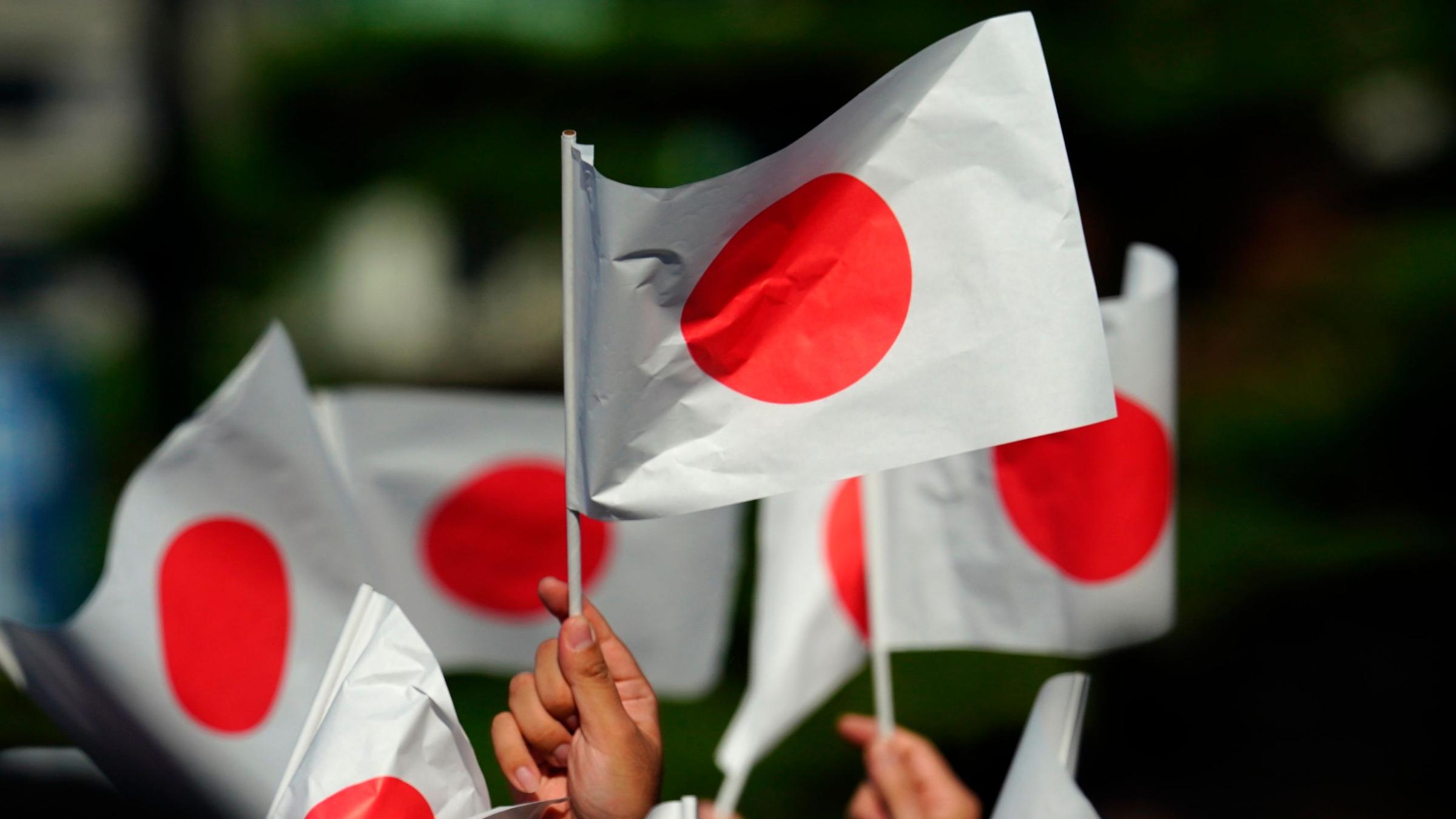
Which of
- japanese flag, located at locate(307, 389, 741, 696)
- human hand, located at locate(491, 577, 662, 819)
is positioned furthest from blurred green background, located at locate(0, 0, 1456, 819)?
human hand, located at locate(491, 577, 662, 819)

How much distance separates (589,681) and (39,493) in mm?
2608

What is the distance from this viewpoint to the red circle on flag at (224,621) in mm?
1222

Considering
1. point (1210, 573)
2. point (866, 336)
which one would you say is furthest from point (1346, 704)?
point (866, 336)

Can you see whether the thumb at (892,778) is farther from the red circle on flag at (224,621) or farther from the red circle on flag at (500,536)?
the red circle on flag at (224,621)

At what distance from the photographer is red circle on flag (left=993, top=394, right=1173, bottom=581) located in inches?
55.0

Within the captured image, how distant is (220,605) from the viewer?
1.26m

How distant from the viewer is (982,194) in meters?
0.94

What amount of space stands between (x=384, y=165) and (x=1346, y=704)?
2.83m

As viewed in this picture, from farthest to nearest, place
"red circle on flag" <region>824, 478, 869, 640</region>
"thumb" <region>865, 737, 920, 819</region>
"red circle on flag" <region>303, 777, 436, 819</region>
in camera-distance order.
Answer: "red circle on flag" <region>824, 478, 869, 640</region>
"thumb" <region>865, 737, 920, 819</region>
"red circle on flag" <region>303, 777, 436, 819</region>

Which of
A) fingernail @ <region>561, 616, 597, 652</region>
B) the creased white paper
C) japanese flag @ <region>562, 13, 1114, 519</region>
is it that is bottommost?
the creased white paper

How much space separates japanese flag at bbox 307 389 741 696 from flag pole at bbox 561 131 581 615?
76 centimetres

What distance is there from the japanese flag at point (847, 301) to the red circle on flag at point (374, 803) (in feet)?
0.70

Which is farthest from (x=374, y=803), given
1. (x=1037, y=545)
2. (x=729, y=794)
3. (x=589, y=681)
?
(x=1037, y=545)

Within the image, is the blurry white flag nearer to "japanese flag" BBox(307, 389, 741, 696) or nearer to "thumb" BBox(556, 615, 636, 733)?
"thumb" BBox(556, 615, 636, 733)
